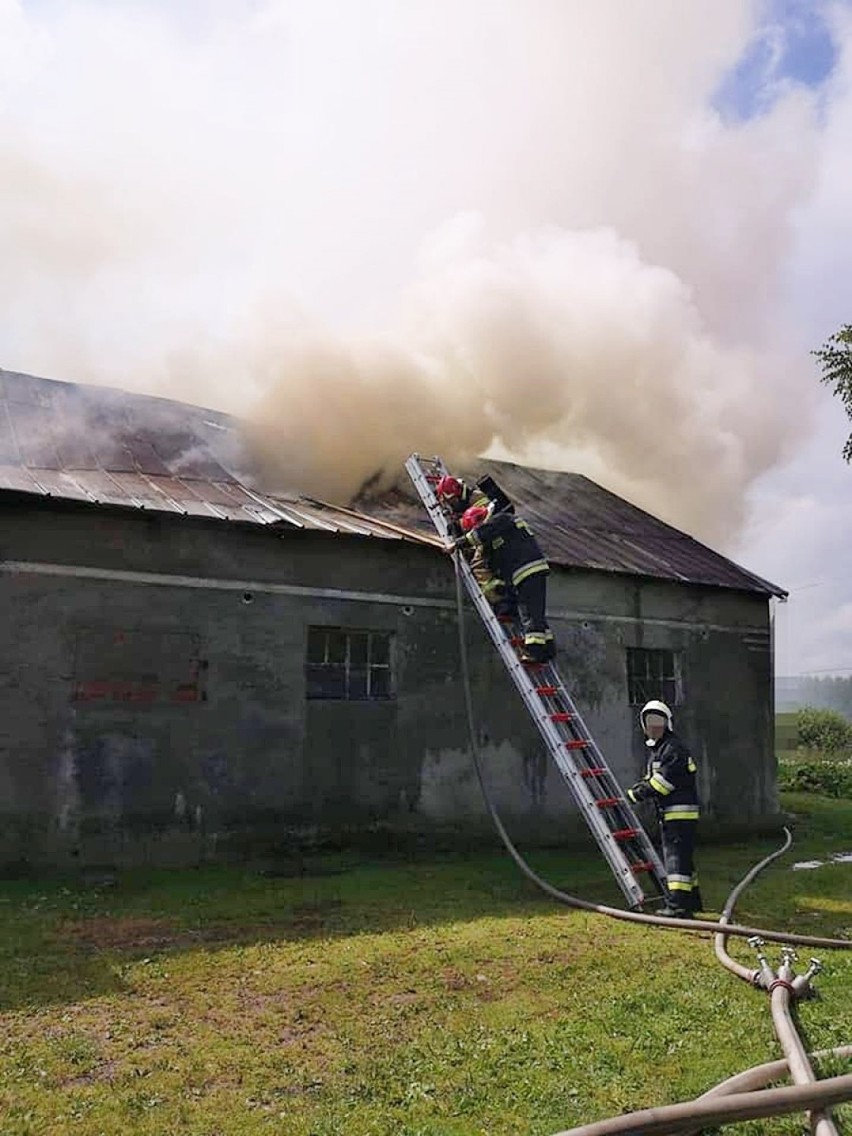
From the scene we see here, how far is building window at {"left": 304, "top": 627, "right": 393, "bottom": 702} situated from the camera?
9.36 m

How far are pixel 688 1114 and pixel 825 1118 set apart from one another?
54cm

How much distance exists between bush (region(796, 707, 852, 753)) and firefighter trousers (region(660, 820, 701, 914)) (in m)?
25.0

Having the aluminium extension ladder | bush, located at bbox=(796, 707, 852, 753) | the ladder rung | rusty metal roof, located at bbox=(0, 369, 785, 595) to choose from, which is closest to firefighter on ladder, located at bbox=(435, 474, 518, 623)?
the aluminium extension ladder

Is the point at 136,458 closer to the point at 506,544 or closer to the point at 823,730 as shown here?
the point at 506,544

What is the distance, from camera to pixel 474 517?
9391 mm

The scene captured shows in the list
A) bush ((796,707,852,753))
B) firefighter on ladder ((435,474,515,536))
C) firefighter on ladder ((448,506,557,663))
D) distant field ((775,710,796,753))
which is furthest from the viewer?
bush ((796,707,852,753))

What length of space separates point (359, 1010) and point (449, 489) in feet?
19.4

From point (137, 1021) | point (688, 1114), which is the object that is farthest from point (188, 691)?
point (688, 1114)

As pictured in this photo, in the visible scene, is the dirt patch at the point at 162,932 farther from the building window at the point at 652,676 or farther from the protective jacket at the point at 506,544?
the building window at the point at 652,676

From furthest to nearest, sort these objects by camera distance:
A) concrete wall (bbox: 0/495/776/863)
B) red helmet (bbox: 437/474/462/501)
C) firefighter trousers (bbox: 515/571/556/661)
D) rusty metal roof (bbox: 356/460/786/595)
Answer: rusty metal roof (bbox: 356/460/786/595) → red helmet (bbox: 437/474/462/501) → firefighter trousers (bbox: 515/571/556/661) → concrete wall (bbox: 0/495/776/863)

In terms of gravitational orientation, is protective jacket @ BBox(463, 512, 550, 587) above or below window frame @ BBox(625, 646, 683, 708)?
above

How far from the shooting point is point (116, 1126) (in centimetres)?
346

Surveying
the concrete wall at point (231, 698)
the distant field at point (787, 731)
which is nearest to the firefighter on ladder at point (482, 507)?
the concrete wall at point (231, 698)

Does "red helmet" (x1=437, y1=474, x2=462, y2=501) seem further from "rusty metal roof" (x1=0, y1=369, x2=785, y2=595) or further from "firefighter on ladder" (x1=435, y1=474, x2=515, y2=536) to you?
"rusty metal roof" (x1=0, y1=369, x2=785, y2=595)
